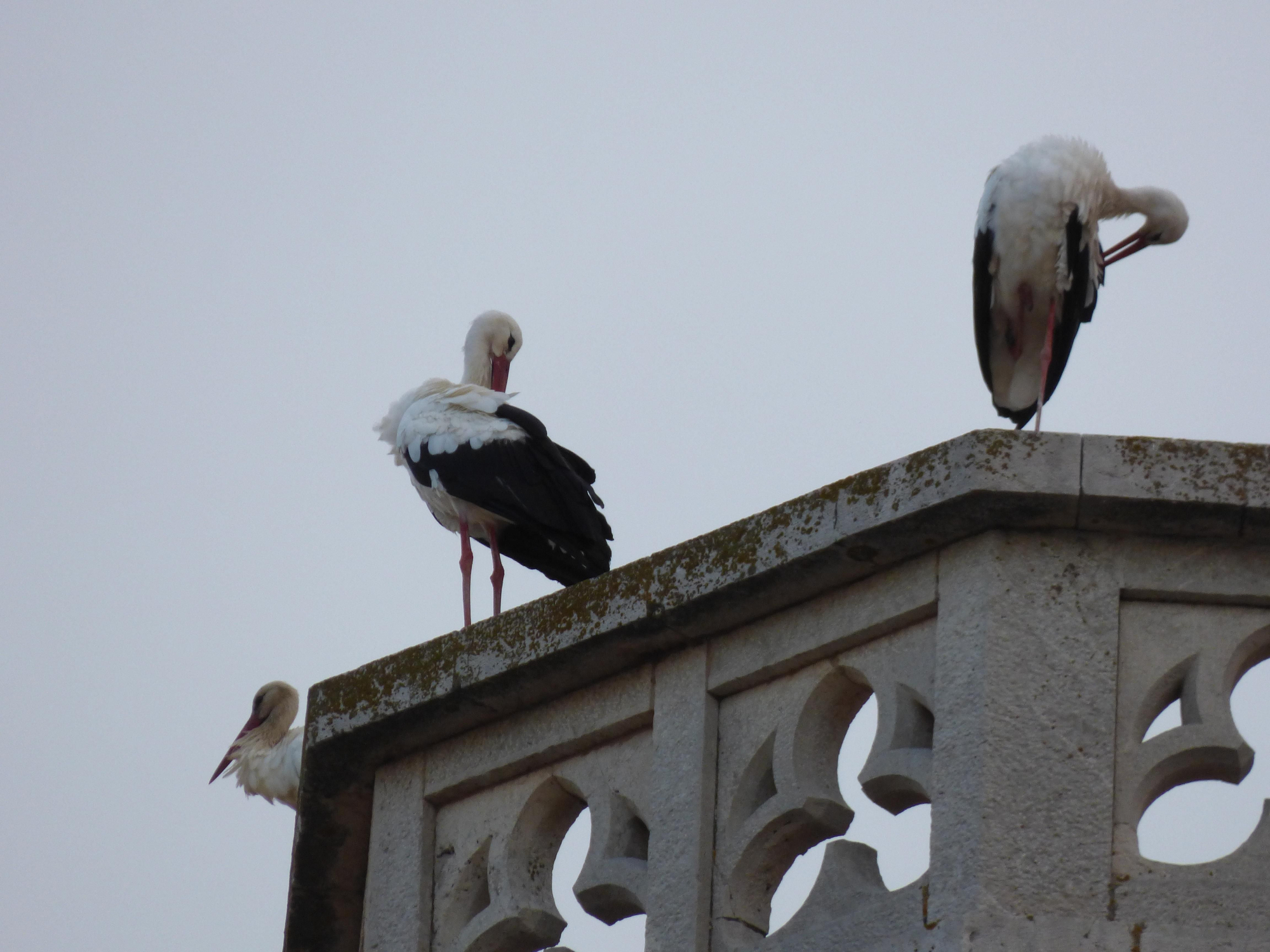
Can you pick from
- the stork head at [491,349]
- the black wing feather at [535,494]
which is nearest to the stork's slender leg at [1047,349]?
the black wing feather at [535,494]

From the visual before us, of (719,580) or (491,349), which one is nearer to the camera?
(719,580)

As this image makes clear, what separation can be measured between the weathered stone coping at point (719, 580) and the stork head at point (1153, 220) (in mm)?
4805

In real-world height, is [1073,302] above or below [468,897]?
above

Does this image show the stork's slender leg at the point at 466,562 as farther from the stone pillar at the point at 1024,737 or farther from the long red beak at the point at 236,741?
the stone pillar at the point at 1024,737

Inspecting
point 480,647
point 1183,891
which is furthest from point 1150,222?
point 1183,891

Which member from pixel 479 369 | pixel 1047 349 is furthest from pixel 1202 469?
pixel 479 369

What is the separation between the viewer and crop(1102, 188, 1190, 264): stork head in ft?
29.1

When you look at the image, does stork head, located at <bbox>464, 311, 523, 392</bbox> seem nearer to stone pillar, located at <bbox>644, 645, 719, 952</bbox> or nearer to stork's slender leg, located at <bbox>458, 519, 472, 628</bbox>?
stork's slender leg, located at <bbox>458, 519, 472, 628</bbox>

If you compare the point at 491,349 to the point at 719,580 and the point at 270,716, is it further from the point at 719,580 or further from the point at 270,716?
the point at 719,580

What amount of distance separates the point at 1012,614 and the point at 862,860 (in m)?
0.54

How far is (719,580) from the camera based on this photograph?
439 centimetres

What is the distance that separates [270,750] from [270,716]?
40cm

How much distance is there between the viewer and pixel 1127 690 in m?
3.97

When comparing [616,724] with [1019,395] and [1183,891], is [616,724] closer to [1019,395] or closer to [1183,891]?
[1183,891]
